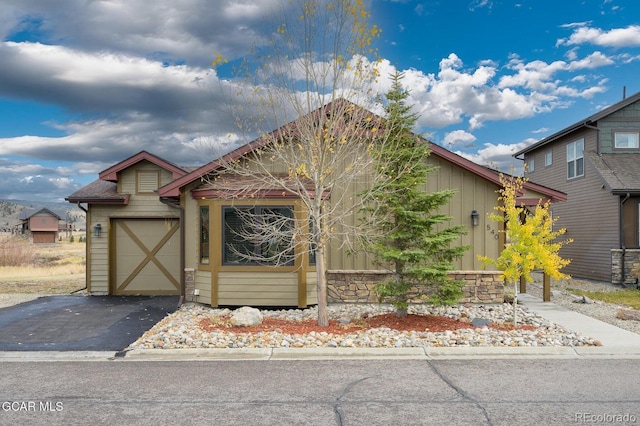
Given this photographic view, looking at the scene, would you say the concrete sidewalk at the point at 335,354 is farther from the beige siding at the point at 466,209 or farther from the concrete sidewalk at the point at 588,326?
the beige siding at the point at 466,209

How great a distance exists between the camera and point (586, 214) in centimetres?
2005

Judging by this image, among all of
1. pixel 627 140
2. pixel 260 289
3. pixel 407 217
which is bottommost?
pixel 260 289

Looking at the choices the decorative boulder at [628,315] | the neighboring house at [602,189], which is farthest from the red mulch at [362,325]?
the neighboring house at [602,189]

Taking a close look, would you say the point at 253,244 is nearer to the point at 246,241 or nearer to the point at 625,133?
the point at 246,241

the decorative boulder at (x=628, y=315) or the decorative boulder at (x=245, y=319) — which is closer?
the decorative boulder at (x=245, y=319)

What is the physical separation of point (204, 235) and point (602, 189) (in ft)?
47.5

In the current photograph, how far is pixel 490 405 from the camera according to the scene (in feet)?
18.4

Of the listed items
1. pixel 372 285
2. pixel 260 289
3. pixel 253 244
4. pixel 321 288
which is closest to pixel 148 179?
pixel 253 244

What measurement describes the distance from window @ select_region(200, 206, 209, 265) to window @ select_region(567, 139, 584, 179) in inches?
596

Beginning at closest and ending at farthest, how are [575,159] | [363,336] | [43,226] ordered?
[363,336] < [575,159] < [43,226]

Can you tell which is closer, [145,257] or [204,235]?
[204,235]

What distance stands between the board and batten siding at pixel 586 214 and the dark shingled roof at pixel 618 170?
1.26 ft

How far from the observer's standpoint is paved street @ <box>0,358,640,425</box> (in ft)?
17.3

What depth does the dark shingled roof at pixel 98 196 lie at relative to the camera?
46.7 ft
